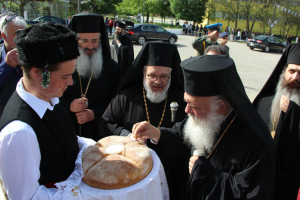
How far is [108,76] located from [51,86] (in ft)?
6.02

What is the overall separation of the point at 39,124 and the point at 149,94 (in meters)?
1.51

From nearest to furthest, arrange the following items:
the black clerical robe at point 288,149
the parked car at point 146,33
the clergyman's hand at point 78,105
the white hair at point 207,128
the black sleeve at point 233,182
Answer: the black sleeve at point 233,182
the white hair at point 207,128
the black clerical robe at point 288,149
the clergyman's hand at point 78,105
the parked car at point 146,33

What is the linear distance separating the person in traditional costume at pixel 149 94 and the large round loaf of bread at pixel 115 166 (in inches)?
30.6

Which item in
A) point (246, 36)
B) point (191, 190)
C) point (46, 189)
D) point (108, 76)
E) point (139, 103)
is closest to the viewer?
point (46, 189)

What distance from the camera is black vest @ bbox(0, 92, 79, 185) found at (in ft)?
4.35

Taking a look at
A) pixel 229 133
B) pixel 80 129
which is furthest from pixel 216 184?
pixel 80 129

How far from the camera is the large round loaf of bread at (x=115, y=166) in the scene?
4.96ft

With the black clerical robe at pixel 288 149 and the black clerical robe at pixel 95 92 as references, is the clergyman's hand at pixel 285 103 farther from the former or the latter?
the black clerical robe at pixel 95 92

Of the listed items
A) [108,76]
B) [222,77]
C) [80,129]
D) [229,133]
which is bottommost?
[80,129]

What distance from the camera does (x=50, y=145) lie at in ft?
4.68

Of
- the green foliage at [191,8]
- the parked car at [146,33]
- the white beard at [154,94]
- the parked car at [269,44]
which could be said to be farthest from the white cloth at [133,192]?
the green foliage at [191,8]

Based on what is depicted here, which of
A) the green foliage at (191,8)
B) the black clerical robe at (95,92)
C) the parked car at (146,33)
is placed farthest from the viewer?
the green foliage at (191,8)

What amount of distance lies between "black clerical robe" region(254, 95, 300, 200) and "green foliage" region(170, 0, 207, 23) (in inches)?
1573

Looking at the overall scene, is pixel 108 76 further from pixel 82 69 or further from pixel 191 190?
pixel 191 190
